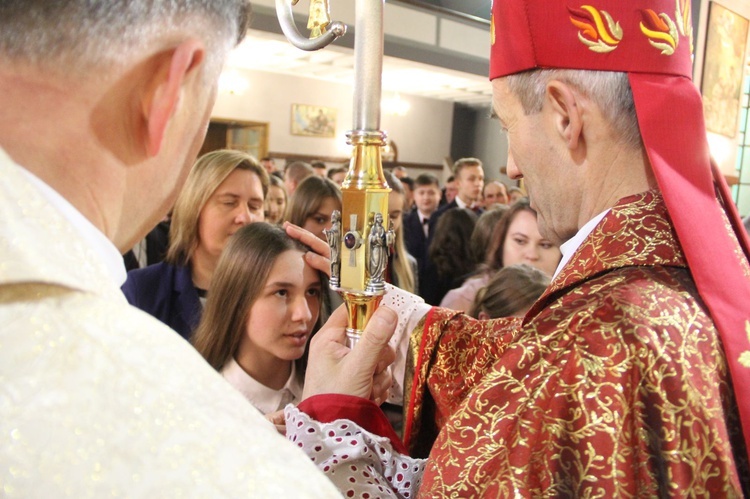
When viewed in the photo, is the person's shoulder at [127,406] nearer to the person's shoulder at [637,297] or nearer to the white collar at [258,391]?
the person's shoulder at [637,297]

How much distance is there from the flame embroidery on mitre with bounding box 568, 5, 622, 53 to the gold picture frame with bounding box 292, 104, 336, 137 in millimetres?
12647

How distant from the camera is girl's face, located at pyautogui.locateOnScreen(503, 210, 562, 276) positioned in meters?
3.11

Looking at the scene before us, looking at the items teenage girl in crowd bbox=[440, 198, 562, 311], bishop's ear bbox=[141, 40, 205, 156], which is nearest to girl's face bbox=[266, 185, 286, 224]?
teenage girl in crowd bbox=[440, 198, 562, 311]

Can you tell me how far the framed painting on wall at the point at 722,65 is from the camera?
19.7ft

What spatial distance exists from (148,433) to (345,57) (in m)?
11.3

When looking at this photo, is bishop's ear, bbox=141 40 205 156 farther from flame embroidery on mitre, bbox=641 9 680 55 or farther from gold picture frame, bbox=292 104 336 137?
gold picture frame, bbox=292 104 336 137

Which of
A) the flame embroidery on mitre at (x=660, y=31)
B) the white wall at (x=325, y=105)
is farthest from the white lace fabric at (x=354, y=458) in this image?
the white wall at (x=325, y=105)

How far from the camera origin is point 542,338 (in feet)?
3.45

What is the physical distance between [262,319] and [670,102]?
1.37m

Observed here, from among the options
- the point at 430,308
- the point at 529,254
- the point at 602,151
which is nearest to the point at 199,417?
the point at 602,151

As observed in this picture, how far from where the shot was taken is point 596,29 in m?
1.17

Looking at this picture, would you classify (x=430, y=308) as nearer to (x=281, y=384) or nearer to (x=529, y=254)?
(x=281, y=384)

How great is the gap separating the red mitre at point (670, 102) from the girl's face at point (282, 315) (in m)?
1.07

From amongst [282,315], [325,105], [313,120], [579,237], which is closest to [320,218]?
[282,315]
